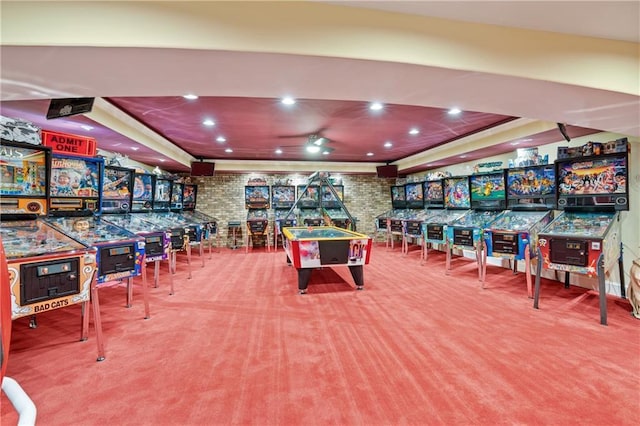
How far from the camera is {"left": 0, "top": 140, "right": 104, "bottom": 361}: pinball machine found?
6.35 feet

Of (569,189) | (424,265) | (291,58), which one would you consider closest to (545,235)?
(569,189)

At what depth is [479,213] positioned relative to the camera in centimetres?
552

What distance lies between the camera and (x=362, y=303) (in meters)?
3.69

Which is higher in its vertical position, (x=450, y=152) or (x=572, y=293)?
(x=450, y=152)

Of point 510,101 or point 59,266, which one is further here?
point 510,101

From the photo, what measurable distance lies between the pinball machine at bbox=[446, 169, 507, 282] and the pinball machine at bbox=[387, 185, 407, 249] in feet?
7.45

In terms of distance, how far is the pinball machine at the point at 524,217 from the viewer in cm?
395

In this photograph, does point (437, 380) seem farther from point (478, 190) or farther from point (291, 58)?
point (478, 190)

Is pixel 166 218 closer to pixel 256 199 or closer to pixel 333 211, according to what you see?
pixel 256 199

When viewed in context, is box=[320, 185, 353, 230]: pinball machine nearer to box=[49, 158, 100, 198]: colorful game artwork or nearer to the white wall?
the white wall

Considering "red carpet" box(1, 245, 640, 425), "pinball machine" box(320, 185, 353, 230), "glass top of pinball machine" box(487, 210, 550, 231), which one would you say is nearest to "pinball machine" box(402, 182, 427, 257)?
"pinball machine" box(320, 185, 353, 230)

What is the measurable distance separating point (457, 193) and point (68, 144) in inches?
257

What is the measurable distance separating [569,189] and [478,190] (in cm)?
172

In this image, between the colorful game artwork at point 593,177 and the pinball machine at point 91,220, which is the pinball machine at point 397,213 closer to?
the colorful game artwork at point 593,177
